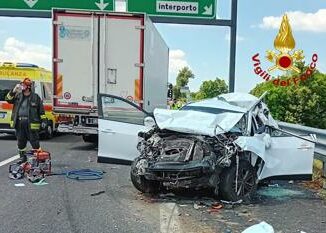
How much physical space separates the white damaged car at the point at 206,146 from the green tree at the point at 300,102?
529 inches

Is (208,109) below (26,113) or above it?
above

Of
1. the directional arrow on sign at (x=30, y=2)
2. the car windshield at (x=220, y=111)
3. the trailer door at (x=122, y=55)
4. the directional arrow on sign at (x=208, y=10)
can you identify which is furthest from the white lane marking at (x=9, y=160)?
the directional arrow on sign at (x=208, y=10)

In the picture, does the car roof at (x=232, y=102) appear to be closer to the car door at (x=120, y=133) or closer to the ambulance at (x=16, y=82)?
the car door at (x=120, y=133)

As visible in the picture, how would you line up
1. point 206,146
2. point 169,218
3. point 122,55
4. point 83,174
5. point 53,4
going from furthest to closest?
point 53,4
point 122,55
point 83,174
point 206,146
point 169,218

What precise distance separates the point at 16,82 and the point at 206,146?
11.2 meters

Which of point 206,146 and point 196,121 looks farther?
point 196,121

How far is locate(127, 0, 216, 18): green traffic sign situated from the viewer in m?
17.0

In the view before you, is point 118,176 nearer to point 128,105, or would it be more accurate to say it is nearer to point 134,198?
point 128,105

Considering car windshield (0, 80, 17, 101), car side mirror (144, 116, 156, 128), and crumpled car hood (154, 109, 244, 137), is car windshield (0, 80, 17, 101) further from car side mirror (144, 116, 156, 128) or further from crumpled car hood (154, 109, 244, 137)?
crumpled car hood (154, 109, 244, 137)

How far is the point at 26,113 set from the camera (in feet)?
35.0

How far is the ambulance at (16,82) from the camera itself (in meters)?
17.2

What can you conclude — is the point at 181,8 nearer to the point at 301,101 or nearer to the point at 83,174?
the point at 83,174

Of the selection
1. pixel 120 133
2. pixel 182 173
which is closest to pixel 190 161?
pixel 182 173

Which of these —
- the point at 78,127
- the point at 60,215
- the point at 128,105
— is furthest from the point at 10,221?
the point at 78,127
